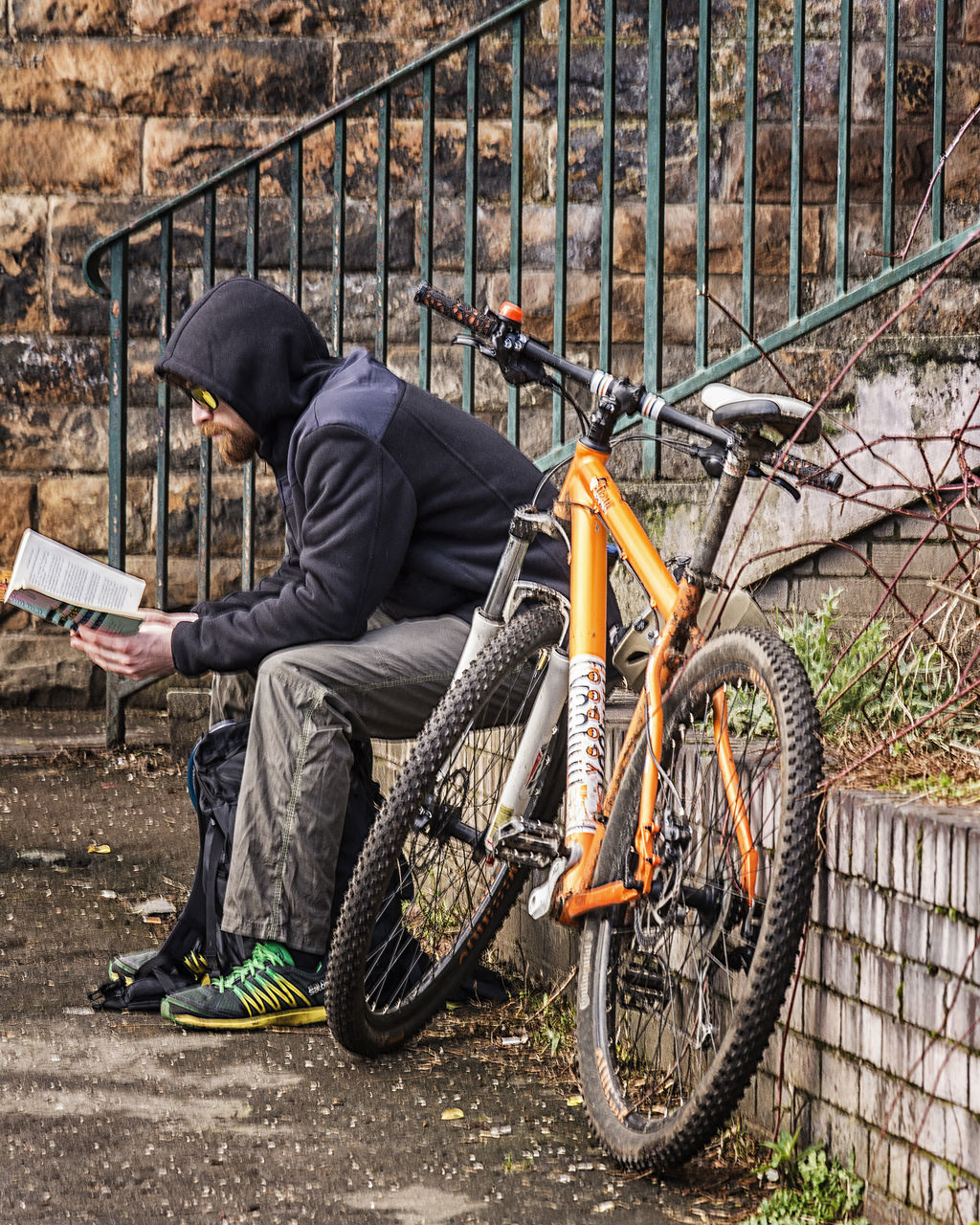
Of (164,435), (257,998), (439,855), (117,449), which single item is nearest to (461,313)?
(439,855)

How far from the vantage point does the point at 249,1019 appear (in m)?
2.80

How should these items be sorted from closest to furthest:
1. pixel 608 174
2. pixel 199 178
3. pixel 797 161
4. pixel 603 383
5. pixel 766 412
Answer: pixel 766 412 < pixel 603 383 < pixel 797 161 < pixel 608 174 < pixel 199 178

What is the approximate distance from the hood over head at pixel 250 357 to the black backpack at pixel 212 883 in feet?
2.33

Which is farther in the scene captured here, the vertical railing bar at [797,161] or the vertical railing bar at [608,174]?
the vertical railing bar at [608,174]

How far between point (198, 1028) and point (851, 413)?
212cm

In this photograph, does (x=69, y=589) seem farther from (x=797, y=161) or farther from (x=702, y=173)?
(x=797, y=161)

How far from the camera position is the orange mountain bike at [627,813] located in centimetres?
212

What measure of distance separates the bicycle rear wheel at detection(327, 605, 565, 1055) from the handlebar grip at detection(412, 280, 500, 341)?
55cm

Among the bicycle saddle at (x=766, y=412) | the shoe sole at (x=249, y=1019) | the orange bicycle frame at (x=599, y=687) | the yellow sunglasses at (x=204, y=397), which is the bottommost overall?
the shoe sole at (x=249, y=1019)

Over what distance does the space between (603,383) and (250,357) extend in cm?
85

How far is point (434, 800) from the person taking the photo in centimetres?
270

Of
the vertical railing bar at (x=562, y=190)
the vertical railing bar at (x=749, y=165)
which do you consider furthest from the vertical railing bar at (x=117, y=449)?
the vertical railing bar at (x=749, y=165)

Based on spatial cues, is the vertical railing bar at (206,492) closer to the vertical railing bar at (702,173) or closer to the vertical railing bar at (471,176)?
the vertical railing bar at (471,176)

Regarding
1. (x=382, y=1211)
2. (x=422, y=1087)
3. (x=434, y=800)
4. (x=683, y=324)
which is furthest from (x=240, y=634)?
(x=683, y=324)
